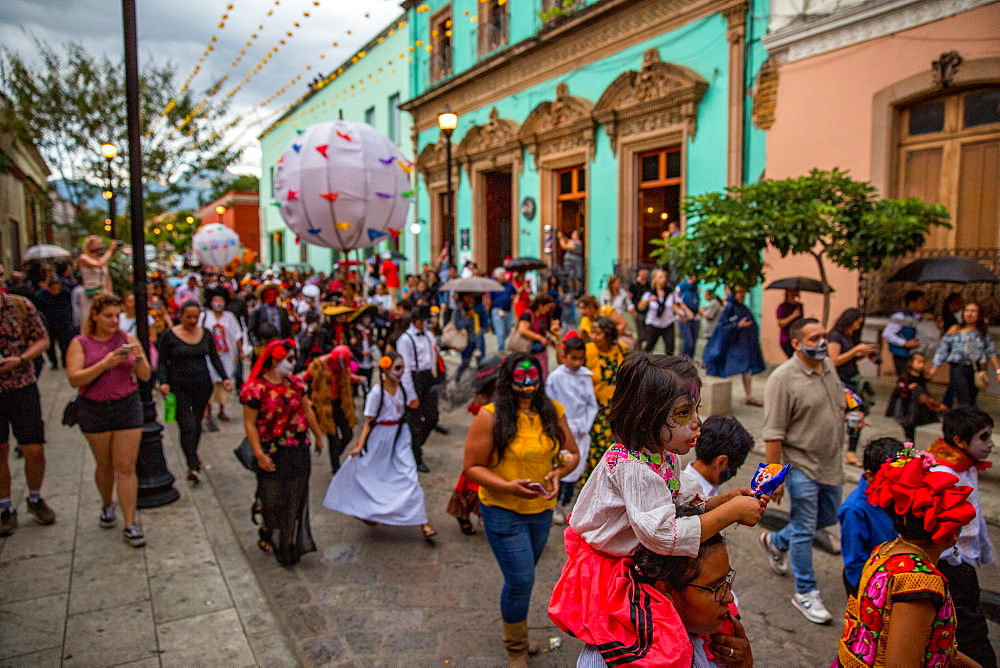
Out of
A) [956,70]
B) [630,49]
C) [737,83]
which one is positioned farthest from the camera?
[630,49]

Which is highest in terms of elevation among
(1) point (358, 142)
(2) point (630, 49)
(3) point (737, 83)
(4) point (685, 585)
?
(2) point (630, 49)

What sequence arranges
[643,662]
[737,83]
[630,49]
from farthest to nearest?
[630,49], [737,83], [643,662]

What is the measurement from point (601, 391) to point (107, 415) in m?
3.82

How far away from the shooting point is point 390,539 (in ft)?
17.3

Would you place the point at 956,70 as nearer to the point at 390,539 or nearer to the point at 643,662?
the point at 390,539

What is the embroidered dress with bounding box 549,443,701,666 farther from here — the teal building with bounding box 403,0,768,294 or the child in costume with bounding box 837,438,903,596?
the teal building with bounding box 403,0,768,294

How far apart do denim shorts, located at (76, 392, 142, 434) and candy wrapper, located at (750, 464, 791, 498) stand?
15.2 feet

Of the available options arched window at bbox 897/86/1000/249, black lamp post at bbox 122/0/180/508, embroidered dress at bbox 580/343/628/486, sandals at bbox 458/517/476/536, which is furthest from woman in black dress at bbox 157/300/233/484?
arched window at bbox 897/86/1000/249

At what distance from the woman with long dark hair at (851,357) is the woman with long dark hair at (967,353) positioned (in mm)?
991

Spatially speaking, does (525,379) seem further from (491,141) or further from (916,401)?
(491,141)

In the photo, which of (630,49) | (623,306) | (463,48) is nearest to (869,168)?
(623,306)

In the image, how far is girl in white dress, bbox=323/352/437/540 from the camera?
520cm

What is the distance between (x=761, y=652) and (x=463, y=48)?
20.5m

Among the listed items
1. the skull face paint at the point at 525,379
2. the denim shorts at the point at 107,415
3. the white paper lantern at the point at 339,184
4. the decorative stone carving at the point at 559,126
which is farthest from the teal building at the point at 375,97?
the skull face paint at the point at 525,379
